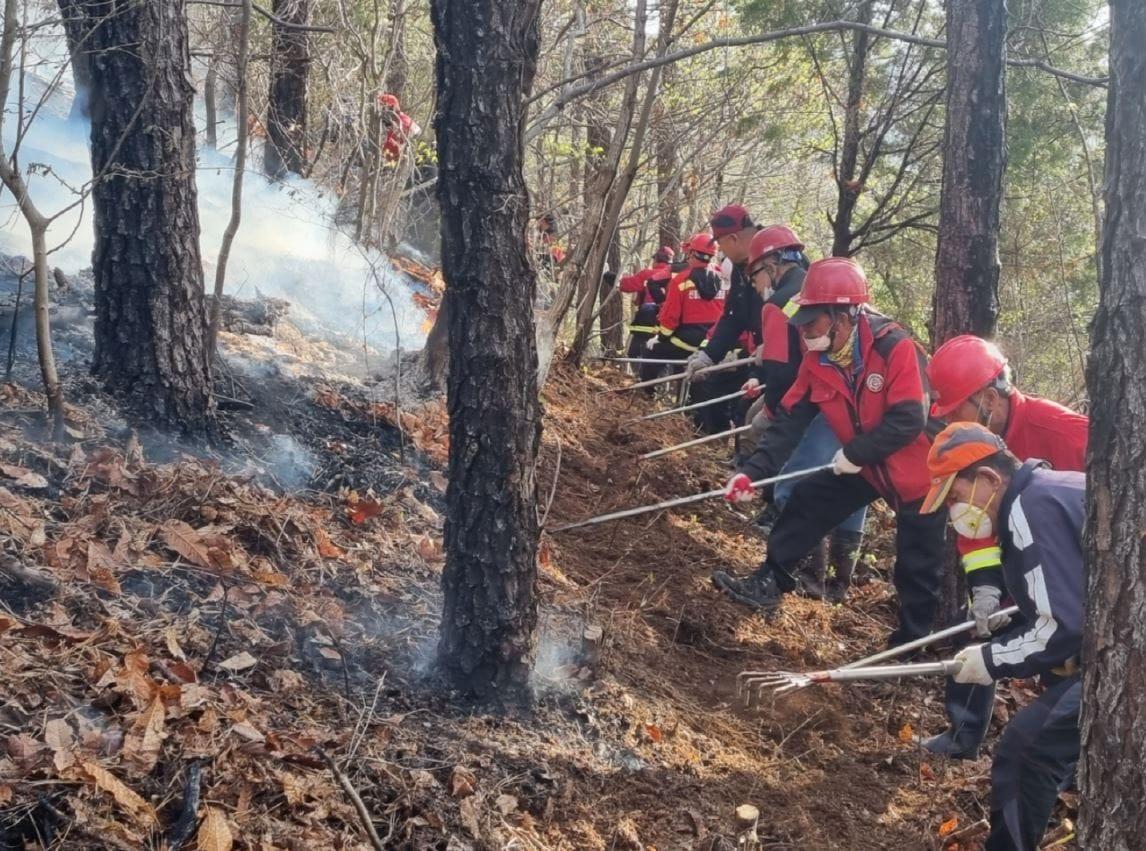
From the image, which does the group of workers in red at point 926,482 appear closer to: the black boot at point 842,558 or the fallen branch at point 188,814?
the black boot at point 842,558

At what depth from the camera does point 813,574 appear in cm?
687

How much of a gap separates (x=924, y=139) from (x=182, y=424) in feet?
29.4

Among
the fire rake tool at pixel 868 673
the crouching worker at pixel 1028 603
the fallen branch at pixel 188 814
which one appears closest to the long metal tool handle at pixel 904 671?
the fire rake tool at pixel 868 673

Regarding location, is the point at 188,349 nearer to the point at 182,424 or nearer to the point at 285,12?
the point at 182,424

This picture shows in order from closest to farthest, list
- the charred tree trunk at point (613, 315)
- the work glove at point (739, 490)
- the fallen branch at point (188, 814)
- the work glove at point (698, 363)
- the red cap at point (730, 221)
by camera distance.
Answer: the fallen branch at point (188, 814) < the work glove at point (739, 490) < the red cap at point (730, 221) < the work glove at point (698, 363) < the charred tree trunk at point (613, 315)

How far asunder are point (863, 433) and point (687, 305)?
5.09 meters

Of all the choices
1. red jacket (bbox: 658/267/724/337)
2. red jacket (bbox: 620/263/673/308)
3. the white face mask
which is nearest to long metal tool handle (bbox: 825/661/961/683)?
the white face mask

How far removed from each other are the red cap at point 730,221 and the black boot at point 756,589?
9.58 feet

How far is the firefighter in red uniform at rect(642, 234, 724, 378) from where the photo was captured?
10.3 meters

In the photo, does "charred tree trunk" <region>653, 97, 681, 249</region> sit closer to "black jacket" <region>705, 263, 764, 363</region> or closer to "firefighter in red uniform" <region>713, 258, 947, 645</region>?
"black jacket" <region>705, 263, 764, 363</region>

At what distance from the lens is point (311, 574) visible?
4520mm

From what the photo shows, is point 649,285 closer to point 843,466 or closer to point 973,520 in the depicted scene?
point 843,466

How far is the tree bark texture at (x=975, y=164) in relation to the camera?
5719 millimetres

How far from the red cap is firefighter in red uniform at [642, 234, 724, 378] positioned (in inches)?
90.6
